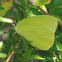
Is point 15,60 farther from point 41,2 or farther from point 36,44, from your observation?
point 41,2

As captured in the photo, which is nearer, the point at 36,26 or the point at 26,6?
the point at 36,26

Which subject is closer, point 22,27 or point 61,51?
point 22,27

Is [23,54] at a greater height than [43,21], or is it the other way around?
[43,21]

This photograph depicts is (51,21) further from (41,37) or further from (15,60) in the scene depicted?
(15,60)

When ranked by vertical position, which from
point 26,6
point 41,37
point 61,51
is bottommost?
point 61,51

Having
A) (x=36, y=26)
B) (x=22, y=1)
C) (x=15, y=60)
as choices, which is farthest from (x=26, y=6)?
(x=15, y=60)

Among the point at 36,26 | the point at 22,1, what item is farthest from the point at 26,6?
the point at 36,26
